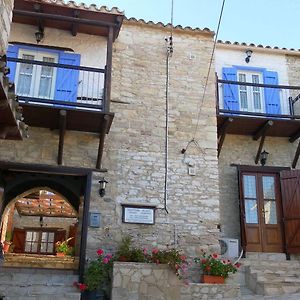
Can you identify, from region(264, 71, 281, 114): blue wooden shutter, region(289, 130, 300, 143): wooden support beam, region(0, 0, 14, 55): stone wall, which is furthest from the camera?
region(264, 71, 281, 114): blue wooden shutter

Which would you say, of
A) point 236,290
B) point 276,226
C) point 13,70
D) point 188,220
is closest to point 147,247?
point 188,220

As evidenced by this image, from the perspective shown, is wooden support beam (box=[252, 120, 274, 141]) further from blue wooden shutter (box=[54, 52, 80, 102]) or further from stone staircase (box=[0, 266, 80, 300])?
stone staircase (box=[0, 266, 80, 300])

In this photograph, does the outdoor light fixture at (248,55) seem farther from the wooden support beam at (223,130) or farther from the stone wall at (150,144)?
the wooden support beam at (223,130)

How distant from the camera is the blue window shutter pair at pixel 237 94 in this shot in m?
10.8

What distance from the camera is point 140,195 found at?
9.04 m

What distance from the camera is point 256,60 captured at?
37.8 feet

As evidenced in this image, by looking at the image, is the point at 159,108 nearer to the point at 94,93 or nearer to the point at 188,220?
the point at 94,93

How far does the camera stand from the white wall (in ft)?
37.1

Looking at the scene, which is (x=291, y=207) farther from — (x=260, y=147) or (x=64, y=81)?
(x=64, y=81)

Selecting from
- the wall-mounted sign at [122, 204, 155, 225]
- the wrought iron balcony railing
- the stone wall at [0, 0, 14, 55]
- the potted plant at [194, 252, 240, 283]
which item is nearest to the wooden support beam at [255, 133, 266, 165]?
the wrought iron balcony railing

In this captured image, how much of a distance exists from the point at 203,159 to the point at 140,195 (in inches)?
65.0

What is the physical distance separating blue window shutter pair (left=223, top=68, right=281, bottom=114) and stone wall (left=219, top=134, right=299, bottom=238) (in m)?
0.75

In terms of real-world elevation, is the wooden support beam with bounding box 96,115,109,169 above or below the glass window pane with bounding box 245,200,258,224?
above

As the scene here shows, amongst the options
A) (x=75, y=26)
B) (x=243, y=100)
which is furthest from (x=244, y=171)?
(x=75, y=26)
